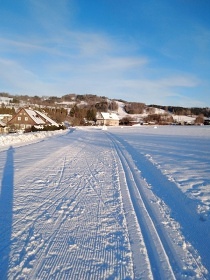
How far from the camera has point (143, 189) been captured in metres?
7.32

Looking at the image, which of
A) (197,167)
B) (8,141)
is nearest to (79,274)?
(197,167)

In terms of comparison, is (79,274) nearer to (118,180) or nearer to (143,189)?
(143,189)

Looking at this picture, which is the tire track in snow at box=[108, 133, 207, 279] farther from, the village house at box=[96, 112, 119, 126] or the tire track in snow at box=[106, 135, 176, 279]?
the village house at box=[96, 112, 119, 126]

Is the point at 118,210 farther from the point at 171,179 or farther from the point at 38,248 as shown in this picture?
the point at 171,179

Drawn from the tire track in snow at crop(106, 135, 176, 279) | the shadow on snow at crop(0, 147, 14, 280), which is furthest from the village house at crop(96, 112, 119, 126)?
the tire track in snow at crop(106, 135, 176, 279)

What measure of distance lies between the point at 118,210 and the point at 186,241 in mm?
1705

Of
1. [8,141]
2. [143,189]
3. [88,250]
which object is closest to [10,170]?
[143,189]

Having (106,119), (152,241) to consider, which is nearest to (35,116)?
(106,119)

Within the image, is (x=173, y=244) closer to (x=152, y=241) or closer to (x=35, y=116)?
(x=152, y=241)

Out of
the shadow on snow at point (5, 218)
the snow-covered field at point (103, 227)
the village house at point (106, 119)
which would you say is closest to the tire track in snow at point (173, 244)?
the snow-covered field at point (103, 227)

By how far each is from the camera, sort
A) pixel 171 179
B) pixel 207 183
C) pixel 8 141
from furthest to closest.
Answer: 1. pixel 8 141
2. pixel 171 179
3. pixel 207 183

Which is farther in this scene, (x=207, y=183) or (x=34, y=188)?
(x=207, y=183)

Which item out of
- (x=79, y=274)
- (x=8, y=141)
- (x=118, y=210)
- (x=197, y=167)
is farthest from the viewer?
(x=8, y=141)

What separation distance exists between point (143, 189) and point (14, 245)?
4.22 metres
